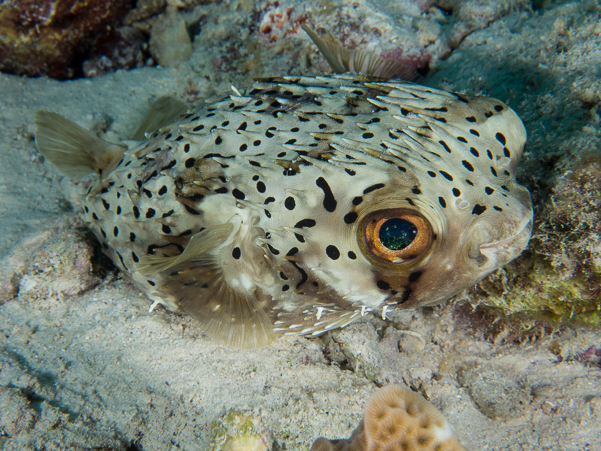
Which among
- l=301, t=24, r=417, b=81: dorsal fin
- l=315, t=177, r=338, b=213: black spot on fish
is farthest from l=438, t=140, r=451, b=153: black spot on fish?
l=301, t=24, r=417, b=81: dorsal fin

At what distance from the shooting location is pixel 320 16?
4344mm

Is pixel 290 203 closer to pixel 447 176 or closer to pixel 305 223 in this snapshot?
pixel 305 223

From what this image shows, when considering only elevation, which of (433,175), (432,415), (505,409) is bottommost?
(505,409)

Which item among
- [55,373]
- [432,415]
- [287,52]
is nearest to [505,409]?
[432,415]

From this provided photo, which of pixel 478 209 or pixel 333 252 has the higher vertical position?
pixel 478 209

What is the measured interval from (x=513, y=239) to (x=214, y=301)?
74.6 inches

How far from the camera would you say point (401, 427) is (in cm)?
179

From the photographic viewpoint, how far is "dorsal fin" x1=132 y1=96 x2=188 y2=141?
11.9 ft

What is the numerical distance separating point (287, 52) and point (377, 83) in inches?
95.1

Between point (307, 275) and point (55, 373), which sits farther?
point (55, 373)

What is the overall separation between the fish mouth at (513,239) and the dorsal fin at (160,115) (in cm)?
319

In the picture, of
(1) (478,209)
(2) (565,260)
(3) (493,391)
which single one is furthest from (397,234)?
(3) (493,391)

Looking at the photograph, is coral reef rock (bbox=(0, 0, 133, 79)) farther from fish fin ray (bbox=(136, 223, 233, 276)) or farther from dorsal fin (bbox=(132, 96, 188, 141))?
fish fin ray (bbox=(136, 223, 233, 276))

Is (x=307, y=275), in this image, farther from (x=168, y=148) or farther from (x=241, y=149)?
(x=168, y=148)
